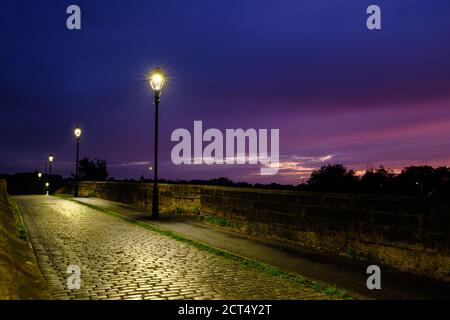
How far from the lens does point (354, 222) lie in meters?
9.75

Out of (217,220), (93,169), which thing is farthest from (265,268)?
(93,169)

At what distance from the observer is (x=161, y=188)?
21.2 m

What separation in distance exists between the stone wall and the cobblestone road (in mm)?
2731

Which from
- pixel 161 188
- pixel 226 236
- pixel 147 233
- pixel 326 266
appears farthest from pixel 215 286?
pixel 161 188

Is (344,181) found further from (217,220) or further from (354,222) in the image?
(354,222)

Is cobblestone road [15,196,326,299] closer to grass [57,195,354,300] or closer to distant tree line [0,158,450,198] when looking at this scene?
grass [57,195,354,300]

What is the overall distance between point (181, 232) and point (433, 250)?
7.40m

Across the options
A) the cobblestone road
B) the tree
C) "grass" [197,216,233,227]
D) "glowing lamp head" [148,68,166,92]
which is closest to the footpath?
the cobblestone road

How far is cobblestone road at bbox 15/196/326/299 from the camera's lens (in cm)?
644

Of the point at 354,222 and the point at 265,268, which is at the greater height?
the point at 354,222

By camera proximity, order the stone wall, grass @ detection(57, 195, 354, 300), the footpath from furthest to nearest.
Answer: the stone wall → the footpath → grass @ detection(57, 195, 354, 300)

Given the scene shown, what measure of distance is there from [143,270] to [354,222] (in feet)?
15.6
